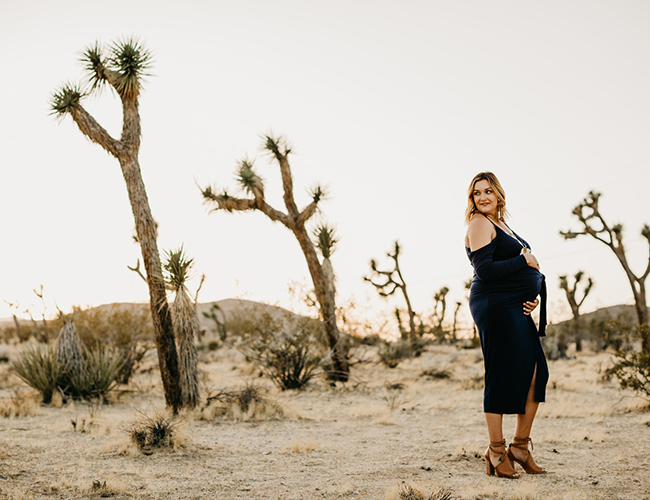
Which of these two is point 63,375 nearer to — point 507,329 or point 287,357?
point 287,357

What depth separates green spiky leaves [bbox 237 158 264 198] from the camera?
1200cm

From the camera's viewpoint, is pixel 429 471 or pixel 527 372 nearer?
pixel 527 372

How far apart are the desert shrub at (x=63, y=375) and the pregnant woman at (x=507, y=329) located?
868cm

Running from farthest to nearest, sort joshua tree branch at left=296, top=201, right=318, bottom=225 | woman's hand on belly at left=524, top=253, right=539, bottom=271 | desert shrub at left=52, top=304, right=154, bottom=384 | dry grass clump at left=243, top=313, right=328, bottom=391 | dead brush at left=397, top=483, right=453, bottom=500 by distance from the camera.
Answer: desert shrub at left=52, top=304, right=154, bottom=384 < joshua tree branch at left=296, top=201, right=318, bottom=225 < dry grass clump at left=243, top=313, right=328, bottom=391 < woman's hand on belly at left=524, top=253, right=539, bottom=271 < dead brush at left=397, top=483, right=453, bottom=500

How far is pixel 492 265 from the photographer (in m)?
3.54

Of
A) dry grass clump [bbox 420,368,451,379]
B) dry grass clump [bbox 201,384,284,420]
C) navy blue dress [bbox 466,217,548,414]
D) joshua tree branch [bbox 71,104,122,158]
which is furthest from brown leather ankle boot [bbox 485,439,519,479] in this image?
dry grass clump [bbox 420,368,451,379]

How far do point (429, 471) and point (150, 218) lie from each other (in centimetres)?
582

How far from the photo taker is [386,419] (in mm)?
7797

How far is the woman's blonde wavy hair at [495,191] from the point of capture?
12.4ft

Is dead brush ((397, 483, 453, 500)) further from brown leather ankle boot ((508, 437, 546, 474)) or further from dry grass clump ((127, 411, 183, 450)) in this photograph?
dry grass clump ((127, 411, 183, 450))

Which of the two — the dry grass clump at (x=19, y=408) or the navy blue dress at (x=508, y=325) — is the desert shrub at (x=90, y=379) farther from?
the navy blue dress at (x=508, y=325)

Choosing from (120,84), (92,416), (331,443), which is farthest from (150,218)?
(331,443)

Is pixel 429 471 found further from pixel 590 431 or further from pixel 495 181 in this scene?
pixel 590 431

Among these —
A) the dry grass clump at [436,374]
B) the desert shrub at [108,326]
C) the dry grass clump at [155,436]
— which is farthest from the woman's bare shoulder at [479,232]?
the desert shrub at [108,326]
